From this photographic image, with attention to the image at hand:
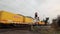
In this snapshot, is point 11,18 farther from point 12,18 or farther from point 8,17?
point 8,17

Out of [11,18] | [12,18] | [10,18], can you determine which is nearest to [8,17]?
[10,18]

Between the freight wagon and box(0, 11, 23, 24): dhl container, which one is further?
box(0, 11, 23, 24): dhl container

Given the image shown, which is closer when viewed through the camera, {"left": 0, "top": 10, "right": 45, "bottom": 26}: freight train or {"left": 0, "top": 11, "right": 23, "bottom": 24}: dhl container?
{"left": 0, "top": 10, "right": 45, "bottom": 26}: freight train

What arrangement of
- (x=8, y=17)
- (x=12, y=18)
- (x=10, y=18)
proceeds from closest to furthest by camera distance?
(x=8, y=17)
(x=10, y=18)
(x=12, y=18)

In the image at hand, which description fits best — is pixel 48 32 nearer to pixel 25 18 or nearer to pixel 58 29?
pixel 58 29

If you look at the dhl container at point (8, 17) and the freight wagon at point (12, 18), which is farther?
the dhl container at point (8, 17)

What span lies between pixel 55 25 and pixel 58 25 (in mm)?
333

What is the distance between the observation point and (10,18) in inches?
836

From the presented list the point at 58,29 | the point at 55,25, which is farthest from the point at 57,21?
the point at 58,29

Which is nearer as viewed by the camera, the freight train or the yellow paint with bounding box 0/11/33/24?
the freight train

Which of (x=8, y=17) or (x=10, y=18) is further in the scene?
(x=10, y=18)

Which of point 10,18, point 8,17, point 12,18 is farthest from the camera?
point 12,18

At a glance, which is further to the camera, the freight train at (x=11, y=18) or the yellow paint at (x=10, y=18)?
the yellow paint at (x=10, y=18)

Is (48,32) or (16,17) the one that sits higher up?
(16,17)
